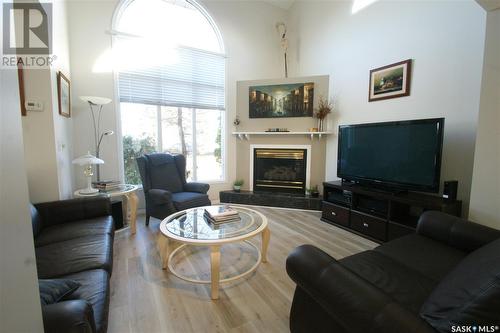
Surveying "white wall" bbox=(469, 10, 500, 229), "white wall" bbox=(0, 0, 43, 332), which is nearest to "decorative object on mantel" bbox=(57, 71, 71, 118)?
"white wall" bbox=(0, 0, 43, 332)

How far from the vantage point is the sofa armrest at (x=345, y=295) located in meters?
0.79

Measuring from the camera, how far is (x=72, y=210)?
2180 mm

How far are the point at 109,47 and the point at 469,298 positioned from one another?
14.2 ft

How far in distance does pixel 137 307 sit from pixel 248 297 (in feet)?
2.59

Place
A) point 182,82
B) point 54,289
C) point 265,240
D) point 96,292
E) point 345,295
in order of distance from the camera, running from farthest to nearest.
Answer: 1. point 182,82
2. point 265,240
3. point 96,292
4. point 54,289
5. point 345,295

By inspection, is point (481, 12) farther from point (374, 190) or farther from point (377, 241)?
point (377, 241)

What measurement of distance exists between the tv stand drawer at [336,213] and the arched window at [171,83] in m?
2.09

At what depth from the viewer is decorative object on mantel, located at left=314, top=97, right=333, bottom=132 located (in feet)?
12.3

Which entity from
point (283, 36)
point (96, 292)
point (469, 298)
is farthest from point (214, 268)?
point (283, 36)

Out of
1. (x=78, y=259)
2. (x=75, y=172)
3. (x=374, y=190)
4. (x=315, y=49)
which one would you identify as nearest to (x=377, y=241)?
(x=374, y=190)

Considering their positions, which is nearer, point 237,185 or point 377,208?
point 377,208

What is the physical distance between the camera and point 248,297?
1.73m

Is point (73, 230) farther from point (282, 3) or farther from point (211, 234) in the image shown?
point (282, 3)

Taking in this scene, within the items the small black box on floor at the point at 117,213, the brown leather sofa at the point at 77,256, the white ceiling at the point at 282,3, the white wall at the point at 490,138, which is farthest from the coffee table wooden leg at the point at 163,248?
the white ceiling at the point at 282,3
